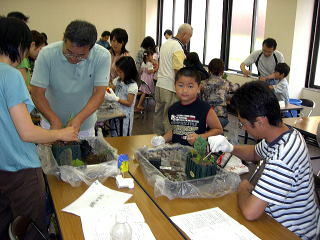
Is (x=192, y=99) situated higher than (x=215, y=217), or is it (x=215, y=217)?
(x=192, y=99)

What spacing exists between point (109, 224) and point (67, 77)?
1132 millimetres

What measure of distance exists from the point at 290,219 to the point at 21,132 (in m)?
1.19

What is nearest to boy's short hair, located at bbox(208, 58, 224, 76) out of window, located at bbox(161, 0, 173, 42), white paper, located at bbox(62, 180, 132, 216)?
white paper, located at bbox(62, 180, 132, 216)

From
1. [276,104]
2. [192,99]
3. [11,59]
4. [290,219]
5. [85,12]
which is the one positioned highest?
[85,12]

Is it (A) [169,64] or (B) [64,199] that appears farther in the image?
(A) [169,64]

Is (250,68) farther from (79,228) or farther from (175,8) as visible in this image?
(79,228)

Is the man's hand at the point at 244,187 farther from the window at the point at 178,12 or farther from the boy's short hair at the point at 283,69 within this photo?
the window at the point at 178,12

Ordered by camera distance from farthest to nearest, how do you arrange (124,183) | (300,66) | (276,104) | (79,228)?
(300,66), (124,183), (276,104), (79,228)

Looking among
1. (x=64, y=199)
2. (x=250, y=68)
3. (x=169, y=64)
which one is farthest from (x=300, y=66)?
(x=64, y=199)

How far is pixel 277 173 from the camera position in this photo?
1.26 meters

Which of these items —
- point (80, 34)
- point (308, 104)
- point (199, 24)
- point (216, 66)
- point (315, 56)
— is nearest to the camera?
point (80, 34)

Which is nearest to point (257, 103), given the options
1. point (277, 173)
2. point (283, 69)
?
point (277, 173)

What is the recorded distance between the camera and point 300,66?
5.02m

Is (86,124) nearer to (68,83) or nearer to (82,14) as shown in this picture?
(68,83)
